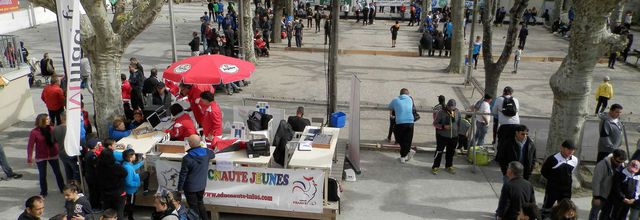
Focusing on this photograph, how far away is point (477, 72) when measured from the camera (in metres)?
20.8

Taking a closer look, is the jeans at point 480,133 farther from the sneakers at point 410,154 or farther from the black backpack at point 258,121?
the black backpack at point 258,121

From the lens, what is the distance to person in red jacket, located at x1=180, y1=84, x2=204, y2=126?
33.8ft

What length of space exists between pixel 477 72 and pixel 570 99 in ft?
39.8

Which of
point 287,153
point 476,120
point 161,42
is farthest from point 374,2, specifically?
point 287,153

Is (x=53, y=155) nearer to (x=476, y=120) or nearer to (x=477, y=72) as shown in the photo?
(x=476, y=120)

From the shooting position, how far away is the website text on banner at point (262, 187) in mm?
7758

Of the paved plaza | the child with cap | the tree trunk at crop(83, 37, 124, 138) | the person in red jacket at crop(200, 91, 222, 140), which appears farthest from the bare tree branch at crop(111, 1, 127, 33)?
the child with cap

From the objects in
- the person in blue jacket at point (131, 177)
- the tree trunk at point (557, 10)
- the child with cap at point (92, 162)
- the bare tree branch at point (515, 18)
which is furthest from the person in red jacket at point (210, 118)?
the tree trunk at point (557, 10)

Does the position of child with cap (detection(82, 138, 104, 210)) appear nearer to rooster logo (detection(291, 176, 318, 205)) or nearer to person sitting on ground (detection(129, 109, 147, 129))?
person sitting on ground (detection(129, 109, 147, 129))

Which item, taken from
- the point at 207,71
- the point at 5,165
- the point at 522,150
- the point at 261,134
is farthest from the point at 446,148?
the point at 5,165

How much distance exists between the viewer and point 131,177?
24.6 ft

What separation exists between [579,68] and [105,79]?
863cm

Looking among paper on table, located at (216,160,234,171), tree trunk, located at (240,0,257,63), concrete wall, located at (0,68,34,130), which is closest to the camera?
paper on table, located at (216,160,234,171)

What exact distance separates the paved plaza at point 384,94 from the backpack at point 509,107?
93 cm
